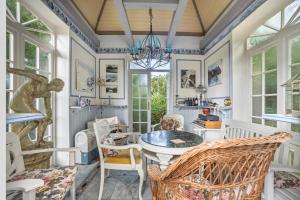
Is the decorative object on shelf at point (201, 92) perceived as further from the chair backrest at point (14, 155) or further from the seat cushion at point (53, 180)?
the chair backrest at point (14, 155)

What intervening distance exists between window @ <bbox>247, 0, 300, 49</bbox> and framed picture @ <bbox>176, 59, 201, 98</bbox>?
71.4 inches

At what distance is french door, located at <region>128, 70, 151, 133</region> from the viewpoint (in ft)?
15.6

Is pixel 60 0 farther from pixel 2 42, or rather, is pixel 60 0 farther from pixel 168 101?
pixel 168 101

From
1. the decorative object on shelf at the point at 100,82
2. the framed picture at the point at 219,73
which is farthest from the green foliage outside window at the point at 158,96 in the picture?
the decorative object on shelf at the point at 100,82

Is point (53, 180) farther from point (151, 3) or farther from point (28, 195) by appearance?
point (151, 3)

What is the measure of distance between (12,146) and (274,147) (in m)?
2.09

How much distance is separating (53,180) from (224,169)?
1.41m

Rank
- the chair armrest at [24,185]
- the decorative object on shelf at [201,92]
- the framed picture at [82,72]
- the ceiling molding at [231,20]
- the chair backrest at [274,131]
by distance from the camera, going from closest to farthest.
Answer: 1. the chair armrest at [24,185]
2. the chair backrest at [274,131]
3. the ceiling molding at [231,20]
4. the framed picture at [82,72]
5. the decorative object on shelf at [201,92]

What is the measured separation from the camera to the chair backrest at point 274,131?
1529mm

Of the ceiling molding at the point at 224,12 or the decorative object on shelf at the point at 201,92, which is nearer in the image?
the ceiling molding at the point at 224,12

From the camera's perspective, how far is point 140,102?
4.79 meters

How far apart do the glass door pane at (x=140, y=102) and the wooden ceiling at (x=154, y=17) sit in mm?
1237

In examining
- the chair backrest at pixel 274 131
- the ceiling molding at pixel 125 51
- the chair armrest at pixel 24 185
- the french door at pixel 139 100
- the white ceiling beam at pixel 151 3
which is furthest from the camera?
the french door at pixel 139 100

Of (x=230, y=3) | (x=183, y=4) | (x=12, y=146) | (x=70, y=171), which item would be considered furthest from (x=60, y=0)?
(x=230, y=3)
